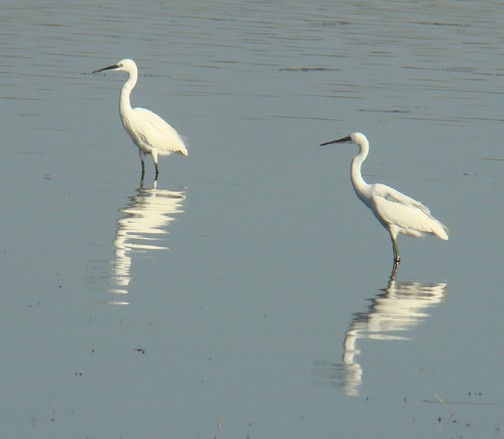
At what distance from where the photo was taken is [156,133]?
1959 centimetres

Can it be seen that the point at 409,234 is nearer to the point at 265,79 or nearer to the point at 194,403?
the point at 194,403

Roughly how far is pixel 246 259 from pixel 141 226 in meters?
1.95

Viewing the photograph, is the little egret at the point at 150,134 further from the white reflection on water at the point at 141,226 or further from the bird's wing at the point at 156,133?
the white reflection on water at the point at 141,226

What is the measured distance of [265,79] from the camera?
2848 cm

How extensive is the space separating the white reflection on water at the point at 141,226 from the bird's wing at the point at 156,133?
1.32 meters

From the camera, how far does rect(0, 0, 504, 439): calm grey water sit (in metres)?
8.87

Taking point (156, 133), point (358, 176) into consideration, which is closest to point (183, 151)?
point (156, 133)

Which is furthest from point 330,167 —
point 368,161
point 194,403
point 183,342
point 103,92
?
point 194,403

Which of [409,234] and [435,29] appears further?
[435,29]

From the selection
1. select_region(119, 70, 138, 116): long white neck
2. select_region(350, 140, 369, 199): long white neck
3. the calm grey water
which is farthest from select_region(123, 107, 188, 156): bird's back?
select_region(350, 140, 369, 199): long white neck

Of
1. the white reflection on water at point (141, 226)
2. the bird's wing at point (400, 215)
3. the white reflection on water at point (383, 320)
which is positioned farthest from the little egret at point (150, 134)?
the white reflection on water at point (383, 320)

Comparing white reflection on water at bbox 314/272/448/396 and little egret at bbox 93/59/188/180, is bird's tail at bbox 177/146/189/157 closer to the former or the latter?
little egret at bbox 93/59/188/180

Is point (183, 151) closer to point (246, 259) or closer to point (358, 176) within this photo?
point (358, 176)

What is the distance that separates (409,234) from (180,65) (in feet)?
55.7
